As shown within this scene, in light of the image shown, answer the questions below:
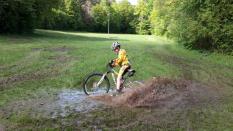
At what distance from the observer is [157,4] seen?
170 feet

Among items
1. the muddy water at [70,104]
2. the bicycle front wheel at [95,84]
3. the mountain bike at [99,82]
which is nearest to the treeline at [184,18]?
the mountain bike at [99,82]

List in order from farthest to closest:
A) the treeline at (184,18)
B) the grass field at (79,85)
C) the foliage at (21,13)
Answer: the foliage at (21,13) → the treeline at (184,18) → the grass field at (79,85)

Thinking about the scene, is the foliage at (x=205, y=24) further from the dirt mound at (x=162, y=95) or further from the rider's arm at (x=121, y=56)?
the rider's arm at (x=121, y=56)

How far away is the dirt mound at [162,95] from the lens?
1254cm

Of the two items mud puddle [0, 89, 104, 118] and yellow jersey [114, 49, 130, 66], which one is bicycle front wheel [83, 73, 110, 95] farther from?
yellow jersey [114, 49, 130, 66]

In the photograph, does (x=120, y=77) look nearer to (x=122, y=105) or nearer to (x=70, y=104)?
(x=122, y=105)

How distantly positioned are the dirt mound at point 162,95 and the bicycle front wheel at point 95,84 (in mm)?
458

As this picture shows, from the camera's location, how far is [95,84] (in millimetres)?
13484

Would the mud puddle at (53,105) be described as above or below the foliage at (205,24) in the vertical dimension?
below

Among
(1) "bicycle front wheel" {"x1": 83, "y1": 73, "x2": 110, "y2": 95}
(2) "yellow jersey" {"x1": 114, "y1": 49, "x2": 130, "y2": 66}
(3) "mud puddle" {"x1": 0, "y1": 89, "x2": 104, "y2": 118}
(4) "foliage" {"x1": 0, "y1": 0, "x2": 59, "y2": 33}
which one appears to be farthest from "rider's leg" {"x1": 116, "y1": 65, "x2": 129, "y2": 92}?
(4) "foliage" {"x1": 0, "y1": 0, "x2": 59, "y2": 33}

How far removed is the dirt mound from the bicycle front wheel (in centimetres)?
46

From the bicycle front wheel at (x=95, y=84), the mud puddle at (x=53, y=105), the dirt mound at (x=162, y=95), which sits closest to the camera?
the mud puddle at (x=53, y=105)

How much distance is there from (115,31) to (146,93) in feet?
283

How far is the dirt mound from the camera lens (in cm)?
1254
